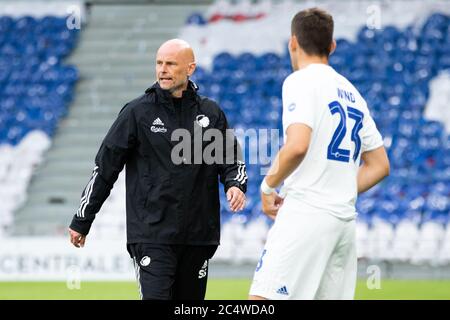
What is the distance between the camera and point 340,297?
4.97m

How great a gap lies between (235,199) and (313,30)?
1.59 meters

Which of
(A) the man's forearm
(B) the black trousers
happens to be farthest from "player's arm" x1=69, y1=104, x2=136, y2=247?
(A) the man's forearm

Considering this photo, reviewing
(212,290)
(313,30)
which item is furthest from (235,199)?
(212,290)

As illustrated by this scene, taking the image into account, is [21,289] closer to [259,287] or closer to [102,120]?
[102,120]

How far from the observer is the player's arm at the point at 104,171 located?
6.15 metres

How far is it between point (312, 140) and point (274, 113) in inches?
510

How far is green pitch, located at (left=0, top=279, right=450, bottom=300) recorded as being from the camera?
38.2ft

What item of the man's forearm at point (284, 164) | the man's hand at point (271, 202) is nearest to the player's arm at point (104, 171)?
the man's hand at point (271, 202)

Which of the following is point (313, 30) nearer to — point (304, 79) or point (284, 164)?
point (304, 79)

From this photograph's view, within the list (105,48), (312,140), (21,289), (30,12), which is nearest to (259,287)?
(312,140)

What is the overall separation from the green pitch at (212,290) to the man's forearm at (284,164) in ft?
21.6

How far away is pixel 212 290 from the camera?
40.9 ft

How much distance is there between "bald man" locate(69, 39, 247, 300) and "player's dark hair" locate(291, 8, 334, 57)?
146 centimetres

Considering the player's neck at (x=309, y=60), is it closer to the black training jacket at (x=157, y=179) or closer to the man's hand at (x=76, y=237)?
the black training jacket at (x=157, y=179)
